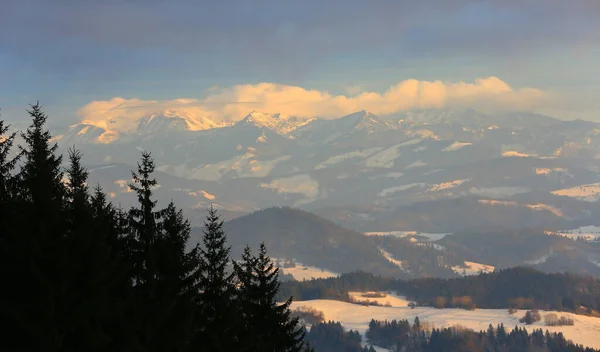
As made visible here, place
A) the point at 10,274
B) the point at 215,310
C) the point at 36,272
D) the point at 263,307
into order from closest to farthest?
the point at 36,272 → the point at 10,274 → the point at 215,310 → the point at 263,307

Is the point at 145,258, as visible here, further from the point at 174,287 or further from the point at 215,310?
the point at 215,310

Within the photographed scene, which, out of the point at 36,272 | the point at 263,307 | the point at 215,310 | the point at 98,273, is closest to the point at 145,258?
the point at 98,273

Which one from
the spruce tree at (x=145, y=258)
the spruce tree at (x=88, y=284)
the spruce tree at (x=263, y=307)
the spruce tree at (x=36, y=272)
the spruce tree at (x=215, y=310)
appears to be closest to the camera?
the spruce tree at (x=36, y=272)

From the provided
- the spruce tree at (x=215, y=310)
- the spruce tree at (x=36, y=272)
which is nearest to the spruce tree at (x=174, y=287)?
the spruce tree at (x=215, y=310)

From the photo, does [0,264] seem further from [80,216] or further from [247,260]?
[247,260]

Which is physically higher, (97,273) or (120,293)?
(97,273)

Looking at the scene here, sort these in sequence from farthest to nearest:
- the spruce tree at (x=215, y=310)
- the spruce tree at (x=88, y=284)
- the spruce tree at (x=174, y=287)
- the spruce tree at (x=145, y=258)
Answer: the spruce tree at (x=215, y=310)
the spruce tree at (x=174, y=287)
the spruce tree at (x=145, y=258)
the spruce tree at (x=88, y=284)

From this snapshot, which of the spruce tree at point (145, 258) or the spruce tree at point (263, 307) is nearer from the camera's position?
the spruce tree at point (145, 258)

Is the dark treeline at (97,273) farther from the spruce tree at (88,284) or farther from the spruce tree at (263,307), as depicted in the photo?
the spruce tree at (263,307)

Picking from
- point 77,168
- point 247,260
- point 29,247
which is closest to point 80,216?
point 29,247
